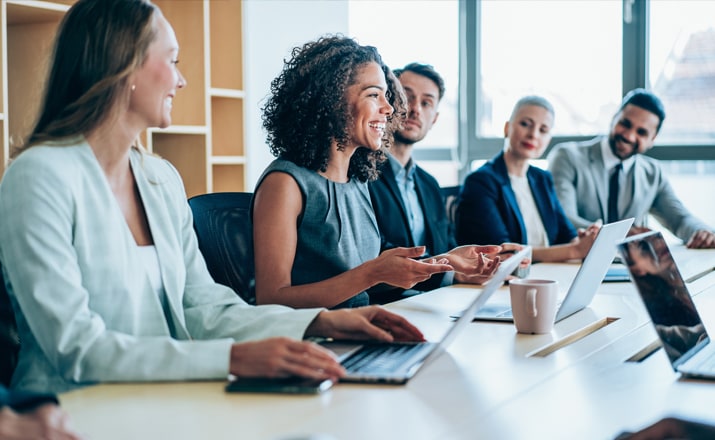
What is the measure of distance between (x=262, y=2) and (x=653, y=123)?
1.98 meters

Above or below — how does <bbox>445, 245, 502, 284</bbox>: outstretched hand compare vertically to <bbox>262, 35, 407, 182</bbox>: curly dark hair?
below

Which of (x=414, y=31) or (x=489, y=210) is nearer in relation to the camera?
(x=489, y=210)

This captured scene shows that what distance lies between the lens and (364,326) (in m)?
1.46

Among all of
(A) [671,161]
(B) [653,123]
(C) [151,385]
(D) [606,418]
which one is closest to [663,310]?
(D) [606,418]

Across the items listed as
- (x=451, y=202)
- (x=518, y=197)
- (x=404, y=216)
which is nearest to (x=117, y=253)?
(x=404, y=216)

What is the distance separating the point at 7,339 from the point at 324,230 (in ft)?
3.13

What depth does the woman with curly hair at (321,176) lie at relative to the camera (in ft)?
6.42

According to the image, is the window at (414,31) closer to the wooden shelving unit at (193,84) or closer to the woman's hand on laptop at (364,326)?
the wooden shelving unit at (193,84)

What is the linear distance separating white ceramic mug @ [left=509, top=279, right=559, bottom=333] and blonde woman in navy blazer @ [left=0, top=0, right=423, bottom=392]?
27cm

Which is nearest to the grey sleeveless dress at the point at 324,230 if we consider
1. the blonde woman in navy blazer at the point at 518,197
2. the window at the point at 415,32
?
the blonde woman in navy blazer at the point at 518,197

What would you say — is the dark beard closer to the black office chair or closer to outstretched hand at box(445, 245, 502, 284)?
the black office chair

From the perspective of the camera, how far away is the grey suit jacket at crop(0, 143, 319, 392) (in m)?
1.23

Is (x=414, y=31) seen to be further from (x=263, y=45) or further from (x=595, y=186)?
(x=595, y=186)

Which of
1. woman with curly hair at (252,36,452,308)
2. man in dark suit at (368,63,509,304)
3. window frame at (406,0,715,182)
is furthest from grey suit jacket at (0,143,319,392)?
window frame at (406,0,715,182)
